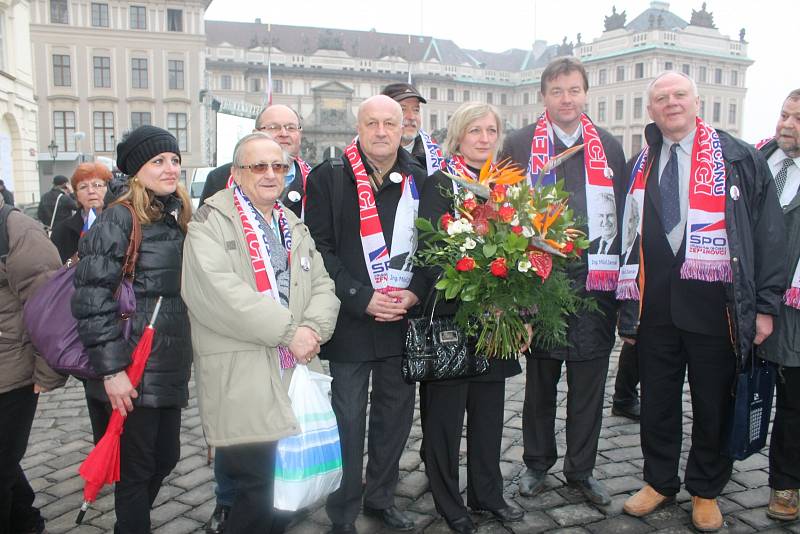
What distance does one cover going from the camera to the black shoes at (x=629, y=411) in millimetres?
5431

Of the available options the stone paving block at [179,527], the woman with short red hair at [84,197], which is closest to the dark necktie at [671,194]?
the stone paving block at [179,527]

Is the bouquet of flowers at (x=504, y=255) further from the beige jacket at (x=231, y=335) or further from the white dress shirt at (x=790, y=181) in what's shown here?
the white dress shirt at (x=790, y=181)

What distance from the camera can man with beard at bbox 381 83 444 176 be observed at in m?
3.83

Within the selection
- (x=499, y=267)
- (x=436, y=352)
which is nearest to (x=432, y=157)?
(x=499, y=267)

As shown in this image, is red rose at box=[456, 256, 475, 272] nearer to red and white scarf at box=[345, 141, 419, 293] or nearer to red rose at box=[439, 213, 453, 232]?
red rose at box=[439, 213, 453, 232]

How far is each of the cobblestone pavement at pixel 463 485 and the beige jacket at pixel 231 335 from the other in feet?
3.73

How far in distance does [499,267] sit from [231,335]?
1.25m

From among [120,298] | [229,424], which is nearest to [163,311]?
[120,298]

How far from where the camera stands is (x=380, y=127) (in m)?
3.48

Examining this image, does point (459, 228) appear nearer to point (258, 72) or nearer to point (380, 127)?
point (380, 127)

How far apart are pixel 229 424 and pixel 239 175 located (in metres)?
1.17

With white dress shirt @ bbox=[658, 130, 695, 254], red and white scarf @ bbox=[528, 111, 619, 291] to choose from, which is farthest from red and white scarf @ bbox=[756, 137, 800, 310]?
red and white scarf @ bbox=[528, 111, 619, 291]

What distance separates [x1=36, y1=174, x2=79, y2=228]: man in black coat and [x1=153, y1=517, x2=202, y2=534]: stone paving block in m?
4.64

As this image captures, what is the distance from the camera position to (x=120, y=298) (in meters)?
2.99
